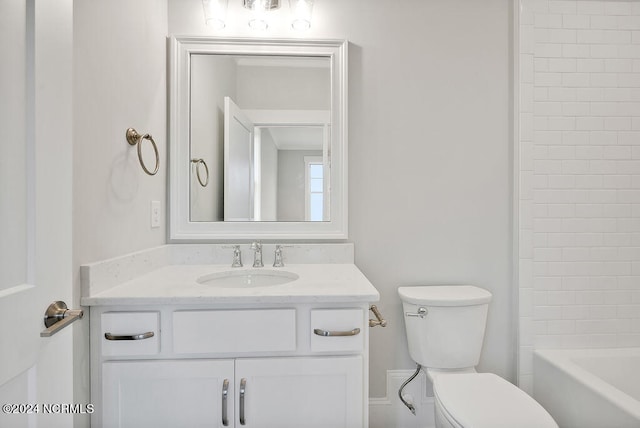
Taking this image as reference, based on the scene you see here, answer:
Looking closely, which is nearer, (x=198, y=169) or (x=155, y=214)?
(x=155, y=214)

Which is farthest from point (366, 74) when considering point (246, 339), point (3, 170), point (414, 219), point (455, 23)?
point (3, 170)

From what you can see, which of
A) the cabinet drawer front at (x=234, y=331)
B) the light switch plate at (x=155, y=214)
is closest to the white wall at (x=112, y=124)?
the light switch plate at (x=155, y=214)

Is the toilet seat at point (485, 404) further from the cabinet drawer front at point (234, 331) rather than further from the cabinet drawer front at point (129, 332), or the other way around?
the cabinet drawer front at point (129, 332)

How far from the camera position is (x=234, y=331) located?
1.11 meters

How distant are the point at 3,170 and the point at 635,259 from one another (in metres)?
2.49

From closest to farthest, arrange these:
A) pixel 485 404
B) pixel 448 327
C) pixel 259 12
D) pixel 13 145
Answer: pixel 13 145, pixel 485 404, pixel 448 327, pixel 259 12

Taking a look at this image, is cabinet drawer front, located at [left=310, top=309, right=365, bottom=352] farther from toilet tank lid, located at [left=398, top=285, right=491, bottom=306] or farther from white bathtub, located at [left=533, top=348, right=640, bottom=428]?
white bathtub, located at [left=533, top=348, right=640, bottom=428]

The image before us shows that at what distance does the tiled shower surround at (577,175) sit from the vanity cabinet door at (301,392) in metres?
1.09

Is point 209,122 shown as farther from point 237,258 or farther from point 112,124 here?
point 237,258

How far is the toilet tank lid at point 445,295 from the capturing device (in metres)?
1.51

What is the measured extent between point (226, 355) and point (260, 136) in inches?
40.5

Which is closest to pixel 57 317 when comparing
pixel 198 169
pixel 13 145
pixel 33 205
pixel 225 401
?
pixel 33 205

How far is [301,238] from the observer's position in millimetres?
1696

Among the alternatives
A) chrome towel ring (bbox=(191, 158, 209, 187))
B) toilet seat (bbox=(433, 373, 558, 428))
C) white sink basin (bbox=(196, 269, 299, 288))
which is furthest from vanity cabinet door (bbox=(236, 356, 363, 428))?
chrome towel ring (bbox=(191, 158, 209, 187))
